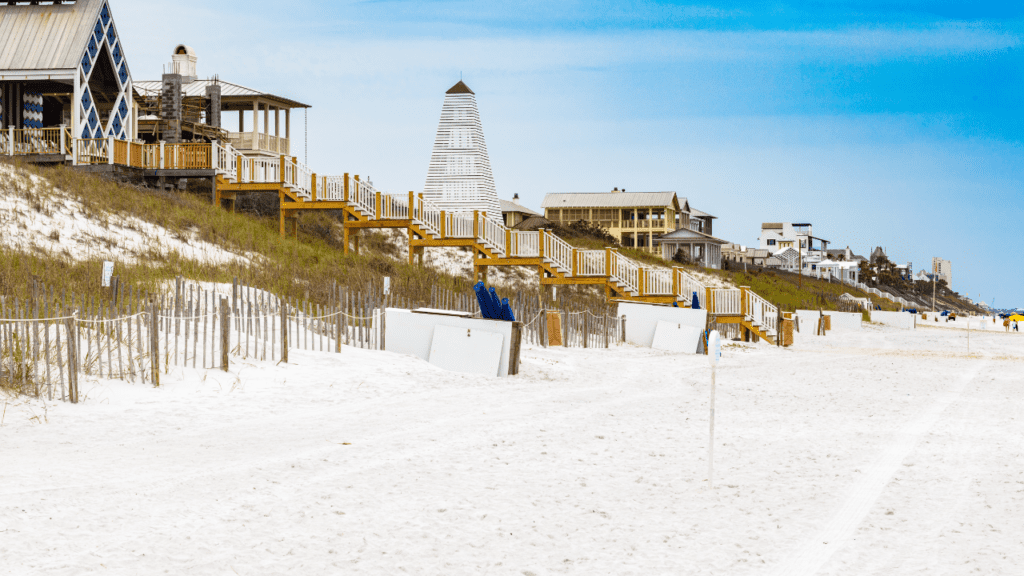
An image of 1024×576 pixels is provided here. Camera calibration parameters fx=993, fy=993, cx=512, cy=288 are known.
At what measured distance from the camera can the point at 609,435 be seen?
35.0 feet

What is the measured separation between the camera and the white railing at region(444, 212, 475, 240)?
94.5ft

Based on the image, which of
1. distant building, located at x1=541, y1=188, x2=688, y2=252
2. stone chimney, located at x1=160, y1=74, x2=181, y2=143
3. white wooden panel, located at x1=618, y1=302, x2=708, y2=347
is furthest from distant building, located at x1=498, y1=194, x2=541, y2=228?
white wooden panel, located at x1=618, y1=302, x2=708, y2=347

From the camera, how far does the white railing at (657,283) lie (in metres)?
27.5

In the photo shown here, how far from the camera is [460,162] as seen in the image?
38125 millimetres

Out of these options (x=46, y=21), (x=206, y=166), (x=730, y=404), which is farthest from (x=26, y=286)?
(x=46, y=21)

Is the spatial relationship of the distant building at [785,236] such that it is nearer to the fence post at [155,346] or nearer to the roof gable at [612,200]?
the roof gable at [612,200]

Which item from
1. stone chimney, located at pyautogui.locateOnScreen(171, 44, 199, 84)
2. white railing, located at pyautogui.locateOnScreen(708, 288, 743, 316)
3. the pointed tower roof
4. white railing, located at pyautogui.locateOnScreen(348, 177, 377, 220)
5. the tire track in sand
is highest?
stone chimney, located at pyautogui.locateOnScreen(171, 44, 199, 84)

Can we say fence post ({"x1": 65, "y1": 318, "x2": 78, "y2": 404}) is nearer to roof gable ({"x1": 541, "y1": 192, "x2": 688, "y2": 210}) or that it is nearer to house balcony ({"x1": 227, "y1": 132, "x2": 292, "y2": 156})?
house balcony ({"x1": 227, "y1": 132, "x2": 292, "y2": 156})

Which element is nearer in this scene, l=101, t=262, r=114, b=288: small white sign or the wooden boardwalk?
l=101, t=262, r=114, b=288: small white sign

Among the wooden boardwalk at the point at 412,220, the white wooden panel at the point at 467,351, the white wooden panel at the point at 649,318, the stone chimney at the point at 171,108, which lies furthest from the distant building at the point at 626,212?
the white wooden panel at the point at 467,351

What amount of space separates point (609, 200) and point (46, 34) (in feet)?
181

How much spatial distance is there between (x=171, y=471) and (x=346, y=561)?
9.59ft

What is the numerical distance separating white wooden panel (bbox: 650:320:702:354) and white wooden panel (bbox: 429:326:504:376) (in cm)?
863

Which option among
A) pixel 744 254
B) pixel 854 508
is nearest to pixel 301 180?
pixel 854 508
